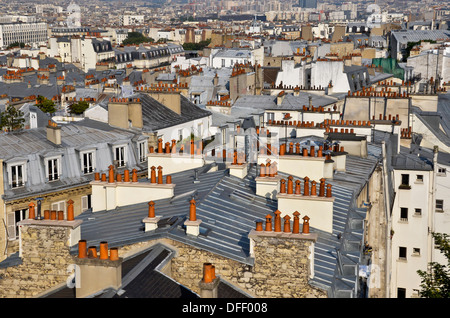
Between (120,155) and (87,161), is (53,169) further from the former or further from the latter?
(120,155)

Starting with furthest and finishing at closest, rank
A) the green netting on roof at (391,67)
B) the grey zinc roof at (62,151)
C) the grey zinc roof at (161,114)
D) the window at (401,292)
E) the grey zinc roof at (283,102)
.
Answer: the green netting on roof at (391,67) → the grey zinc roof at (283,102) → the grey zinc roof at (161,114) → the window at (401,292) → the grey zinc roof at (62,151)

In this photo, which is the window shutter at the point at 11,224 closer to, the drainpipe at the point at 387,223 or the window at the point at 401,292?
the drainpipe at the point at 387,223

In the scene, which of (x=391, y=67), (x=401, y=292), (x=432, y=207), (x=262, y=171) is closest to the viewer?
(x=262, y=171)

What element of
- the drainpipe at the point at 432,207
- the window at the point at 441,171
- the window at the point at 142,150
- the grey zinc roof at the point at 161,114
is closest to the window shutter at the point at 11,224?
the window at the point at 142,150

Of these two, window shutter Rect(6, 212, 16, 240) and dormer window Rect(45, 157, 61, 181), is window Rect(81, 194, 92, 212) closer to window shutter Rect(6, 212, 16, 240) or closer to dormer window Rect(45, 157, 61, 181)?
dormer window Rect(45, 157, 61, 181)

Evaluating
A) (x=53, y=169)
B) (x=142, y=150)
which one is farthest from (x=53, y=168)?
(x=142, y=150)
